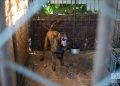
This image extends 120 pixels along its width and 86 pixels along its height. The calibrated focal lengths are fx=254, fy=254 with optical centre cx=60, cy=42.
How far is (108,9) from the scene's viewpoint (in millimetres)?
578

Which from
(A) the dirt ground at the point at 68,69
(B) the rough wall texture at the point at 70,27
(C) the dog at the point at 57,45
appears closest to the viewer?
(A) the dirt ground at the point at 68,69

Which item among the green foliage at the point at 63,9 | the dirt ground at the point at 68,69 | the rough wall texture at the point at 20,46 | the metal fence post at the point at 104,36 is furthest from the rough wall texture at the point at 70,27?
the metal fence post at the point at 104,36

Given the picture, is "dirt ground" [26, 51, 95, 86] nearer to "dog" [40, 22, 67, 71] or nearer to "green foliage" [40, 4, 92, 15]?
"dog" [40, 22, 67, 71]

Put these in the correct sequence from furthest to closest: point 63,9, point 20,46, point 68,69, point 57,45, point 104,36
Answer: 1. point 63,9
2. point 68,69
3. point 57,45
4. point 20,46
5. point 104,36

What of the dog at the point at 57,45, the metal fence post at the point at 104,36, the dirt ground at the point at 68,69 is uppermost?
the metal fence post at the point at 104,36

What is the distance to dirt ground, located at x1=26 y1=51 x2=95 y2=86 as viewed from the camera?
5.71 meters

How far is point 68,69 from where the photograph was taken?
634 centimetres

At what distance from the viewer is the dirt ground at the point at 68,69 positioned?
5.71 meters

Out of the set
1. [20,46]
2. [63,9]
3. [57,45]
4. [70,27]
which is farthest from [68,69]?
[63,9]

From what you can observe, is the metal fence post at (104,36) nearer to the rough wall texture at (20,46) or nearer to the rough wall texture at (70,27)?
the rough wall texture at (20,46)

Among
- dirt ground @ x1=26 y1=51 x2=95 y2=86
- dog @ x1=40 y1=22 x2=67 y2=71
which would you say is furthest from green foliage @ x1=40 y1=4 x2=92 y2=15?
dirt ground @ x1=26 y1=51 x2=95 y2=86

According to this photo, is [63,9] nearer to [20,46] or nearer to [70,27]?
[70,27]

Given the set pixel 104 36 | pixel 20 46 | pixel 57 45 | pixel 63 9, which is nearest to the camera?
pixel 104 36

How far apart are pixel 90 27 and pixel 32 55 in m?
1.94
